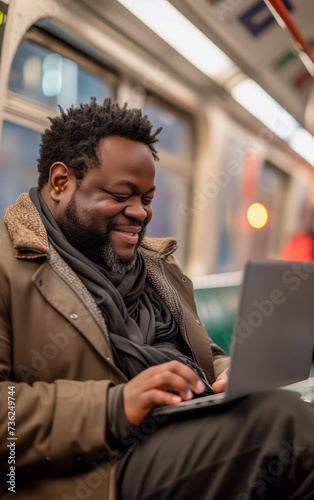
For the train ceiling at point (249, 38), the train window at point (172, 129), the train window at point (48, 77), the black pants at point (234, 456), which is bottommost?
the black pants at point (234, 456)

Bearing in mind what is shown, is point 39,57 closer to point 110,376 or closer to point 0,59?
point 0,59

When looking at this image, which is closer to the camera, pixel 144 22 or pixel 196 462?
pixel 196 462

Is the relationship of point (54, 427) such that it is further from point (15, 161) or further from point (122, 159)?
point (15, 161)

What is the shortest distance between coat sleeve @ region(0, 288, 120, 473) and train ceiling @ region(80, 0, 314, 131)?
2.33 metres

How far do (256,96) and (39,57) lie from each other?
9.66 ft

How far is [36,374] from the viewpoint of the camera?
110 cm

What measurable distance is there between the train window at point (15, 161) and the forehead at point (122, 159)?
3.00 feet

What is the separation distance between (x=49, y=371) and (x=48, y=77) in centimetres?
184

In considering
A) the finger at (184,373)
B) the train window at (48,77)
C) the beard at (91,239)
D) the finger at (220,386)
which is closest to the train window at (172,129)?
the train window at (48,77)

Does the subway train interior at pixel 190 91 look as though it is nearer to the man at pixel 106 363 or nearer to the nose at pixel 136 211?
the man at pixel 106 363

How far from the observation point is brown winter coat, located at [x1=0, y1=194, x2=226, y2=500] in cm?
97

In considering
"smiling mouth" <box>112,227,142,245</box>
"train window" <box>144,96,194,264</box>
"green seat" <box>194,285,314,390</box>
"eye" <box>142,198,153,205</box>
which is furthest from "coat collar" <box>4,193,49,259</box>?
"train window" <box>144,96,194,264</box>

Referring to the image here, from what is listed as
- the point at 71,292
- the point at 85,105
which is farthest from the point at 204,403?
the point at 85,105

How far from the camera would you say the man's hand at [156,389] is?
93 cm
